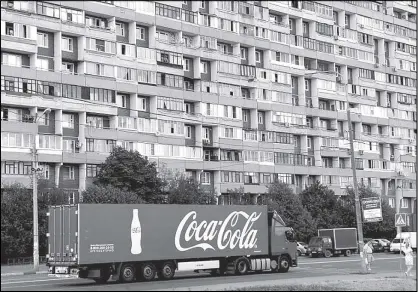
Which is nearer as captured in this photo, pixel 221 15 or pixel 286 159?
pixel 221 15

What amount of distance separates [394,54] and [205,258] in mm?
76897

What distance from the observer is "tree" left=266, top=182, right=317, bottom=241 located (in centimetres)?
7556

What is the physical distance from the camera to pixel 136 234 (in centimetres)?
3347

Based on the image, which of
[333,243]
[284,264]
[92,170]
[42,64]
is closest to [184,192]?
[92,170]

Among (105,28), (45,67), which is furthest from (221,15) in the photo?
(45,67)

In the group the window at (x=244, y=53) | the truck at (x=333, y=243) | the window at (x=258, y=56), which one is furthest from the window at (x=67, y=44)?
the truck at (x=333, y=243)

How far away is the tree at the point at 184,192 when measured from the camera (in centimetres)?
6712

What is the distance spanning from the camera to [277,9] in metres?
88.1

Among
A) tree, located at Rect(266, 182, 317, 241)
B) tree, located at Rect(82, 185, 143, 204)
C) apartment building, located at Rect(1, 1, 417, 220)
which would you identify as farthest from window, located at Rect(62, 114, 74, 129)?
tree, located at Rect(266, 182, 317, 241)

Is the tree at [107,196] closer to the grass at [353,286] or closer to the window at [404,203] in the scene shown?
the grass at [353,286]

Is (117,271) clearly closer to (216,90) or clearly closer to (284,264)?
(284,264)

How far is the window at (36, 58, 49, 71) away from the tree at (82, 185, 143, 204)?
12078 mm

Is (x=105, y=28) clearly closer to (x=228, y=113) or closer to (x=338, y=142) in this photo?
(x=228, y=113)

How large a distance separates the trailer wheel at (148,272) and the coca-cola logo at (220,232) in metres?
1.81
